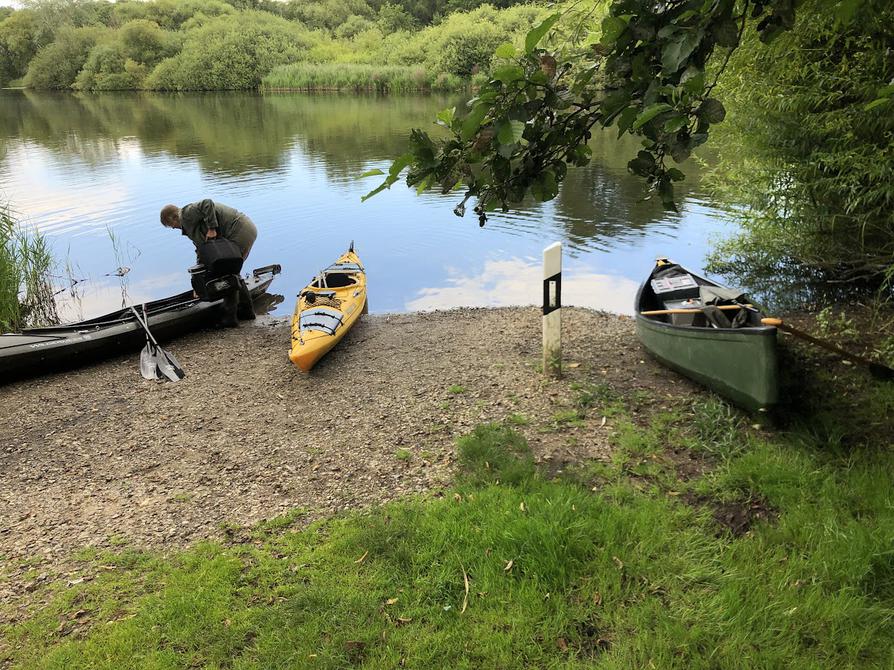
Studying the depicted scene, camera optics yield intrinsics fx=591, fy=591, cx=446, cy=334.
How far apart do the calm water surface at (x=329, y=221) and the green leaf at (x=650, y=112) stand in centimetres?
699

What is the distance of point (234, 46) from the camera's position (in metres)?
52.5

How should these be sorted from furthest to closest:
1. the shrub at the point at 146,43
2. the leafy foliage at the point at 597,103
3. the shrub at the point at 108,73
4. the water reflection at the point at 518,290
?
the shrub at the point at 146,43
the shrub at the point at 108,73
the water reflection at the point at 518,290
the leafy foliage at the point at 597,103

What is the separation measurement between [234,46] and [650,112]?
59.8 meters

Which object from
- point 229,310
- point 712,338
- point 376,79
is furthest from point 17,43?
point 712,338

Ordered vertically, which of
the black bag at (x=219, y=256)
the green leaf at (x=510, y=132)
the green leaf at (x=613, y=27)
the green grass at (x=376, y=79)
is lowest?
the black bag at (x=219, y=256)

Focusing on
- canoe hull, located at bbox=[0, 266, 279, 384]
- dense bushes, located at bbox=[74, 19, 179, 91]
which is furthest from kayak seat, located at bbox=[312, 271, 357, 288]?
dense bushes, located at bbox=[74, 19, 179, 91]

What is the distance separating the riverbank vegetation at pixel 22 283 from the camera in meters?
8.41

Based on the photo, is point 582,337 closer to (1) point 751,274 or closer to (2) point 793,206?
(2) point 793,206

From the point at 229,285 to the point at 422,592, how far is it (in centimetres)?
665

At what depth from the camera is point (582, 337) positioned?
273 inches

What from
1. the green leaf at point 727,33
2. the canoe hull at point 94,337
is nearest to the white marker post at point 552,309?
the green leaf at point 727,33

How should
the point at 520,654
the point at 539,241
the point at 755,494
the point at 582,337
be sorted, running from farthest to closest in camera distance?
the point at 539,241, the point at 582,337, the point at 755,494, the point at 520,654

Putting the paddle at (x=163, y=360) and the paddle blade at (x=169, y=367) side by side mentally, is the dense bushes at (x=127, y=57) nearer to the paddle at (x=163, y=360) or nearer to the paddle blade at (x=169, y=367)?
the paddle at (x=163, y=360)

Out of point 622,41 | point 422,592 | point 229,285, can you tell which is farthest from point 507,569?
point 229,285
